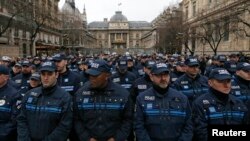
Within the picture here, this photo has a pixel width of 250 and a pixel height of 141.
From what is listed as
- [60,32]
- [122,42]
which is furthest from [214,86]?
[122,42]

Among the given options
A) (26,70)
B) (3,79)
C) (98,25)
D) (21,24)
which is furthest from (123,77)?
(98,25)

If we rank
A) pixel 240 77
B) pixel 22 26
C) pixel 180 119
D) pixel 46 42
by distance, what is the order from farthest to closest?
pixel 46 42 < pixel 22 26 < pixel 240 77 < pixel 180 119

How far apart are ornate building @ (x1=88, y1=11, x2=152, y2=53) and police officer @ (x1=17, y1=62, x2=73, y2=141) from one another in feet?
491

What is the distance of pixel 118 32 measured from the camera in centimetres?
16138

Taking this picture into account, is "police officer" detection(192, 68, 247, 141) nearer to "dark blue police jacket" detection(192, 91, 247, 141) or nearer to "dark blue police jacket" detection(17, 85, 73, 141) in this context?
"dark blue police jacket" detection(192, 91, 247, 141)

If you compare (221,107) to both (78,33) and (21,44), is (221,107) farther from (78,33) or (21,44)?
(78,33)

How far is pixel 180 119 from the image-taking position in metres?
4.85

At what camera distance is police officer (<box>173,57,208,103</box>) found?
24.6 feet

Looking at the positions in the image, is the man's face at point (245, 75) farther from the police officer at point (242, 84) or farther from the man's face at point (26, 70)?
the man's face at point (26, 70)

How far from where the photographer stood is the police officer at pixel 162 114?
15.6 feet

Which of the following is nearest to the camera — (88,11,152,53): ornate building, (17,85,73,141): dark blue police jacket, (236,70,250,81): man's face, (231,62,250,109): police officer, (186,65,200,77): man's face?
(17,85,73,141): dark blue police jacket

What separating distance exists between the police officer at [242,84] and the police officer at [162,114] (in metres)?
2.28

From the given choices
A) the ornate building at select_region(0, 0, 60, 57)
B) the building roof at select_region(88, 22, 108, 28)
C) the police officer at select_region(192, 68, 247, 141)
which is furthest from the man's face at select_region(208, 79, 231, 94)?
the building roof at select_region(88, 22, 108, 28)

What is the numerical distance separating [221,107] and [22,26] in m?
36.6
